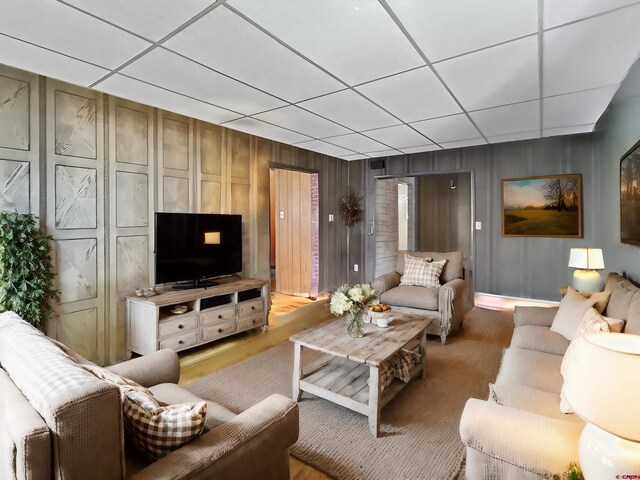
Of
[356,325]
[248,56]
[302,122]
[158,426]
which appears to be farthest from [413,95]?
[158,426]

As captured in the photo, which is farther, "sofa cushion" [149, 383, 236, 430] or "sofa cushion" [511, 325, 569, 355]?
"sofa cushion" [511, 325, 569, 355]

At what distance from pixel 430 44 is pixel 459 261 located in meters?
2.98

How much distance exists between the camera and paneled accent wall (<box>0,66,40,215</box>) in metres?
2.62

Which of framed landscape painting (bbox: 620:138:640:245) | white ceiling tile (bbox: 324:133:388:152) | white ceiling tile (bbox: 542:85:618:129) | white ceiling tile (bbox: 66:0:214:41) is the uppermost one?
white ceiling tile (bbox: 324:133:388:152)

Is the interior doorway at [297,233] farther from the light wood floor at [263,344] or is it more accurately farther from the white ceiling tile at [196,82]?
the white ceiling tile at [196,82]

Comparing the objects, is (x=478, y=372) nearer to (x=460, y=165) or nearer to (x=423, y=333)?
(x=423, y=333)

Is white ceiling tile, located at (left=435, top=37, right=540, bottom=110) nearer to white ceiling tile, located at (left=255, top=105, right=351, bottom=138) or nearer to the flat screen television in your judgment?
white ceiling tile, located at (left=255, top=105, right=351, bottom=138)

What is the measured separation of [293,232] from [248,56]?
168 inches

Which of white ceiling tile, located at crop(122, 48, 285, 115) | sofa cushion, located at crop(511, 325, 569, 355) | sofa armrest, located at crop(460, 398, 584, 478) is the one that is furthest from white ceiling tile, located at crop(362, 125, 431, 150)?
sofa armrest, located at crop(460, 398, 584, 478)

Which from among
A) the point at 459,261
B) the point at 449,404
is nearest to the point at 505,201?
the point at 459,261

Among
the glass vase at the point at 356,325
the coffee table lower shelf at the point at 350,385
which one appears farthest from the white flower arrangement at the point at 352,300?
the coffee table lower shelf at the point at 350,385

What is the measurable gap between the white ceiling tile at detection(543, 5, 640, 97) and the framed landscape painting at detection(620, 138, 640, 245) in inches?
23.1

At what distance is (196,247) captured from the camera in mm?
3773

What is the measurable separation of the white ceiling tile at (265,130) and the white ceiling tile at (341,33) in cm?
159
